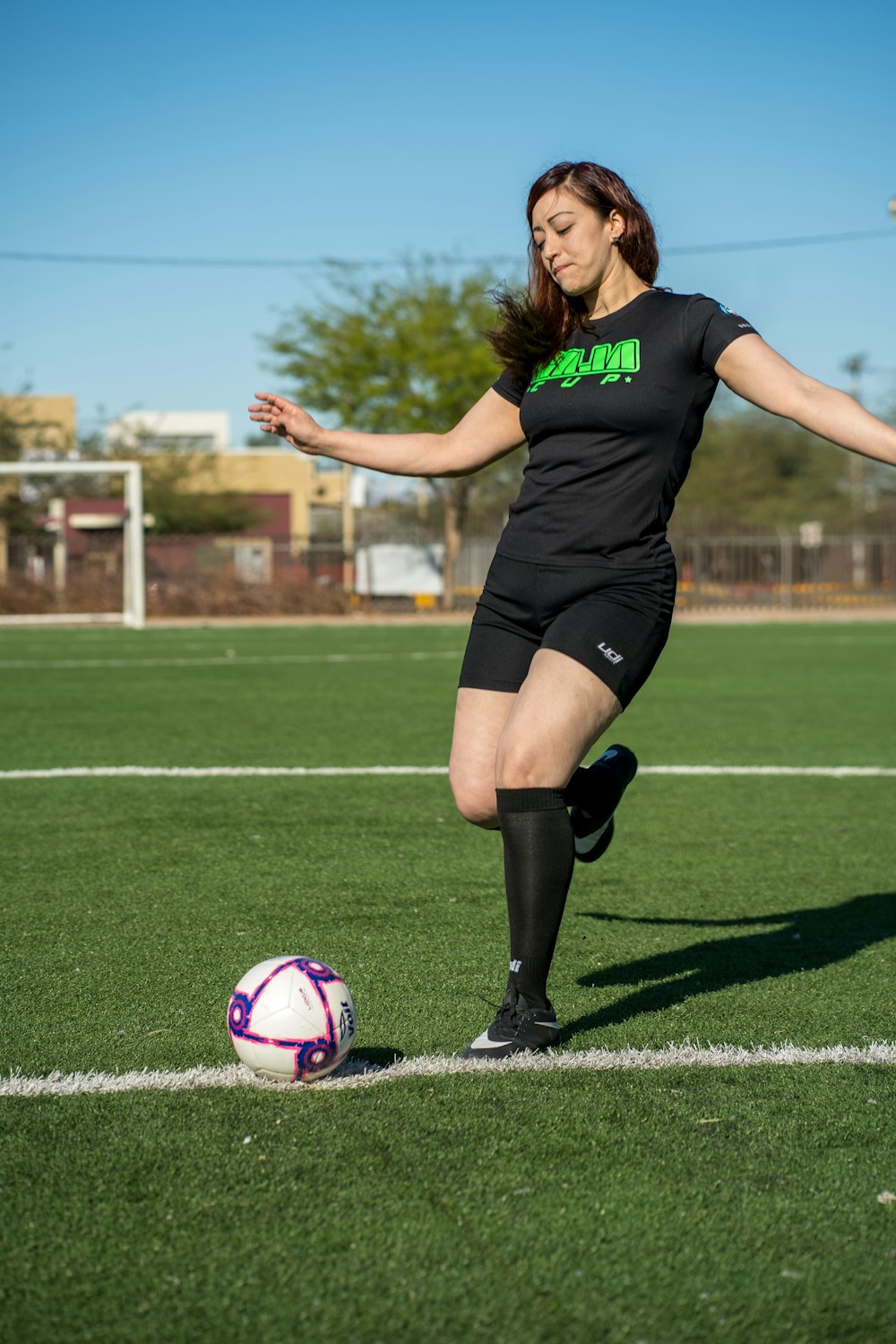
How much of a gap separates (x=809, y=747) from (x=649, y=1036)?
21.4 ft

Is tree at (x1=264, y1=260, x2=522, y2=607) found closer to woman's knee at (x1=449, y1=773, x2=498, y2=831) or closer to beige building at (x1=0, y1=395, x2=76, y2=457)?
beige building at (x1=0, y1=395, x2=76, y2=457)

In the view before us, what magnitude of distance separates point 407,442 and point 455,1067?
186cm

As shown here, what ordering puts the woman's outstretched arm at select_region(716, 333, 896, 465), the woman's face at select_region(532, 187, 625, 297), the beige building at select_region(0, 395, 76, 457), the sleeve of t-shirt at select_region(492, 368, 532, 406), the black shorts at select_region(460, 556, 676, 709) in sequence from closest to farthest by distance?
the woman's outstretched arm at select_region(716, 333, 896, 465) < the black shorts at select_region(460, 556, 676, 709) < the woman's face at select_region(532, 187, 625, 297) < the sleeve of t-shirt at select_region(492, 368, 532, 406) < the beige building at select_region(0, 395, 76, 457)

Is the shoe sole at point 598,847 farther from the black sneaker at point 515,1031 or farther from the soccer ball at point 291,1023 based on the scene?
the soccer ball at point 291,1023

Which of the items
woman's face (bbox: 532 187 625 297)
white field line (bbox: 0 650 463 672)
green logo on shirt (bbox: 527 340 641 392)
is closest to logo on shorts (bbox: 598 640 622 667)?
green logo on shirt (bbox: 527 340 641 392)

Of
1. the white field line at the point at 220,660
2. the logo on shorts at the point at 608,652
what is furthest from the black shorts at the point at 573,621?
the white field line at the point at 220,660

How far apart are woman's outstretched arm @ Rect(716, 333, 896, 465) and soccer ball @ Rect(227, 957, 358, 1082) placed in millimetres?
1719

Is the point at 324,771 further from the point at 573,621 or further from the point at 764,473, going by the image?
the point at 764,473

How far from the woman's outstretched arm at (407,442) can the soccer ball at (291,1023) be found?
154cm

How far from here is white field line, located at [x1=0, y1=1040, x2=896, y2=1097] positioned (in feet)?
10.3

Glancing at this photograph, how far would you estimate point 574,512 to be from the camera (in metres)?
3.54

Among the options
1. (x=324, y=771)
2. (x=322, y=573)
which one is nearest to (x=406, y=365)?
(x=322, y=573)

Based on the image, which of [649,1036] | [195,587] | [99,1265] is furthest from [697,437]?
[195,587]

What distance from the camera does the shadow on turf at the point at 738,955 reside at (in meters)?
3.96
